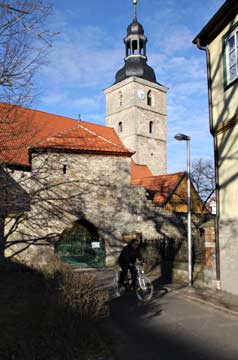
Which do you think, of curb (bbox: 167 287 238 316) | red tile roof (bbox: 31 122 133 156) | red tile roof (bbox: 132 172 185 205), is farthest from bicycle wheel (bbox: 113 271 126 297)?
red tile roof (bbox: 132 172 185 205)

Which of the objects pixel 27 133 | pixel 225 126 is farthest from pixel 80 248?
pixel 225 126

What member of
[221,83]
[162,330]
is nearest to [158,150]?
[221,83]

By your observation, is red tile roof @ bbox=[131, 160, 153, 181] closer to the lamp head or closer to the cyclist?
the lamp head

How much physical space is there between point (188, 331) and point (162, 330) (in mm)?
483

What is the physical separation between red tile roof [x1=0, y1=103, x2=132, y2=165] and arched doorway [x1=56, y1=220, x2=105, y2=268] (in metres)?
4.13

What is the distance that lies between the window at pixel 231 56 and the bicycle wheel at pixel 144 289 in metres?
6.08

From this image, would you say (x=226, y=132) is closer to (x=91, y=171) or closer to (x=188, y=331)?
(x=188, y=331)

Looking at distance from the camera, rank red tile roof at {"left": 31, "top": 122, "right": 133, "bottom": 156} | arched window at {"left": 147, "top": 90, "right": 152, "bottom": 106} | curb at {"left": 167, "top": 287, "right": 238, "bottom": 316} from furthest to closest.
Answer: arched window at {"left": 147, "top": 90, "right": 152, "bottom": 106}, red tile roof at {"left": 31, "top": 122, "right": 133, "bottom": 156}, curb at {"left": 167, "top": 287, "right": 238, "bottom": 316}

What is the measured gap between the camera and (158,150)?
47.5 m

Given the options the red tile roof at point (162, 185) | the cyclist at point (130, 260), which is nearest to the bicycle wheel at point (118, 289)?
the cyclist at point (130, 260)

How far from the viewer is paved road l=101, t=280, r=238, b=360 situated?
5.77m

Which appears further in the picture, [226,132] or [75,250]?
[75,250]

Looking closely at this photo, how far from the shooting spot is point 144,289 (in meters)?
10.0

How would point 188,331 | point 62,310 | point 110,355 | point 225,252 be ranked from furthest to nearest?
point 225,252, point 188,331, point 62,310, point 110,355
